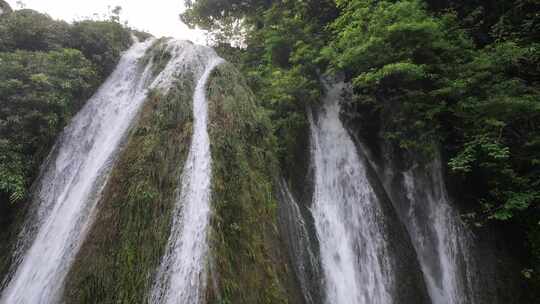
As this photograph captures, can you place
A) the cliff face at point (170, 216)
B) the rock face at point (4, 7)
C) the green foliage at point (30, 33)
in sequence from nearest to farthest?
the cliff face at point (170, 216), the green foliage at point (30, 33), the rock face at point (4, 7)

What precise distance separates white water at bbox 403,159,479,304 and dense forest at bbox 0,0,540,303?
0.41 metres

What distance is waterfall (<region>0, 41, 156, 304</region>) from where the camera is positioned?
383cm

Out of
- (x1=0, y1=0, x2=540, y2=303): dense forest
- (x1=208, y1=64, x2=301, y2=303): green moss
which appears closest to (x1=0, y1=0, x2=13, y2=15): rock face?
(x1=0, y1=0, x2=540, y2=303): dense forest

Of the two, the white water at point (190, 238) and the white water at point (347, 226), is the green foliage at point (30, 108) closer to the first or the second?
the white water at point (190, 238)

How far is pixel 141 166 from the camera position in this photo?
4.46m

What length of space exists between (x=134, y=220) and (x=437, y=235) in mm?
6371

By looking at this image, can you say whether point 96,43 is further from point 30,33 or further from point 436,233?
point 436,233

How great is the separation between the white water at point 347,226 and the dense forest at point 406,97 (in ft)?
2.70

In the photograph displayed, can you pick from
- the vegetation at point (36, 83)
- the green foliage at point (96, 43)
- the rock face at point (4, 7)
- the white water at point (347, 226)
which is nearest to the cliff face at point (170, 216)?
the white water at point (347, 226)

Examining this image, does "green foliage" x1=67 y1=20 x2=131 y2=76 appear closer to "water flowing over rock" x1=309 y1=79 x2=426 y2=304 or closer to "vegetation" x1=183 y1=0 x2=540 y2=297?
"vegetation" x1=183 y1=0 x2=540 y2=297

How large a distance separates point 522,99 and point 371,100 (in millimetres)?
3037

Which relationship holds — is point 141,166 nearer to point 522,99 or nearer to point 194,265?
point 194,265

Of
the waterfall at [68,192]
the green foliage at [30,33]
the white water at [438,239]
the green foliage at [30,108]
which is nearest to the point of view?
the waterfall at [68,192]

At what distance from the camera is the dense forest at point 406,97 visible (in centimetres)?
557
